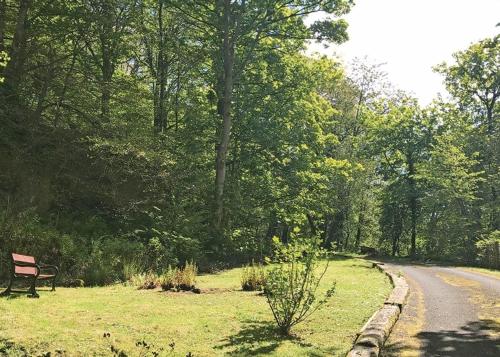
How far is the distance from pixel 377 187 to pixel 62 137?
1526 inches

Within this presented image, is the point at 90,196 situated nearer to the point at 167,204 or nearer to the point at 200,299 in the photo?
the point at 167,204

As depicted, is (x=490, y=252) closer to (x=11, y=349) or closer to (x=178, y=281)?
(x=178, y=281)

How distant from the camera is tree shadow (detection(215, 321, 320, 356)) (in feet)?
18.7

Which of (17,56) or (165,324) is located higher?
(17,56)

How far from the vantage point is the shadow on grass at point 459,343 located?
19.0ft

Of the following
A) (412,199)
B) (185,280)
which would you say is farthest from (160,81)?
(412,199)

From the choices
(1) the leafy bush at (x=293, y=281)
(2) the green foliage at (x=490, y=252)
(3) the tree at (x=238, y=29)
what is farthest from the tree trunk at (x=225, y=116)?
(2) the green foliage at (x=490, y=252)

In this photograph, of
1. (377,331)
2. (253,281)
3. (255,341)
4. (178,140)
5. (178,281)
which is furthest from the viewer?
(178,140)

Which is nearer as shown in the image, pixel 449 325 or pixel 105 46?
pixel 449 325

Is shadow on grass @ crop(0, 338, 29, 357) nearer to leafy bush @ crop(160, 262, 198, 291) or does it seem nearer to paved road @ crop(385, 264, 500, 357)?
paved road @ crop(385, 264, 500, 357)

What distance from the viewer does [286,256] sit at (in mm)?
7113

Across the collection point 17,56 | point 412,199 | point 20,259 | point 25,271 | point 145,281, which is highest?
point 17,56

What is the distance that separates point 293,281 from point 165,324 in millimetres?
2117

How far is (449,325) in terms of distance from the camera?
741 centimetres
